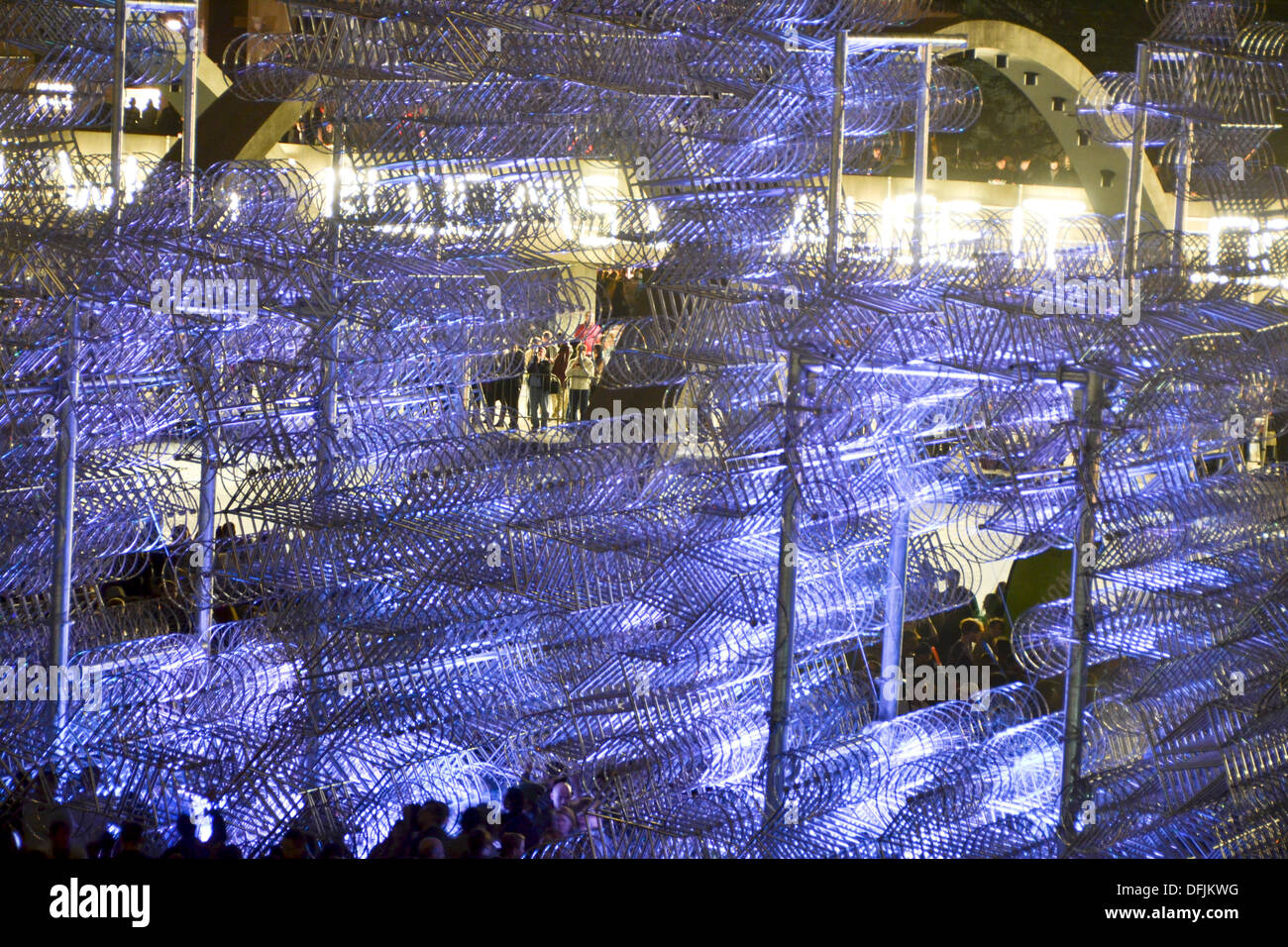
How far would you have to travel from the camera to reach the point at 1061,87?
9.05 m

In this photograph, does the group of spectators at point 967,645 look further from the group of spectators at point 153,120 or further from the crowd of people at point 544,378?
the group of spectators at point 153,120

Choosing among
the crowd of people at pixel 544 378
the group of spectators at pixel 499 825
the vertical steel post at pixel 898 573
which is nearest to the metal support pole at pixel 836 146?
the vertical steel post at pixel 898 573

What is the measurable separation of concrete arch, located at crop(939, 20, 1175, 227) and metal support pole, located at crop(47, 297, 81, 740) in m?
5.24

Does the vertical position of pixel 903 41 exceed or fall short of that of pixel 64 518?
it exceeds it

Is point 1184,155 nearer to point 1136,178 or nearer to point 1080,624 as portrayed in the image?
point 1136,178

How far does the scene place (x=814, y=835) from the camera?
13.0ft

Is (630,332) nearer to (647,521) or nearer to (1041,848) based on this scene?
(647,521)

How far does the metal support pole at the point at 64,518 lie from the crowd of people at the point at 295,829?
27 cm

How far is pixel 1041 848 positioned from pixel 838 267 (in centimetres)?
184

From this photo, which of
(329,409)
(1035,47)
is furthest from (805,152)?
(1035,47)

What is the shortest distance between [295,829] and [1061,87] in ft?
23.5

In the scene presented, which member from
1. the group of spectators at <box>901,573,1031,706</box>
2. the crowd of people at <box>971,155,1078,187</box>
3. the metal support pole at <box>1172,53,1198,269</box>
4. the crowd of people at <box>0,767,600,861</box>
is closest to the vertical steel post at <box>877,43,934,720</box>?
the group of spectators at <box>901,573,1031,706</box>

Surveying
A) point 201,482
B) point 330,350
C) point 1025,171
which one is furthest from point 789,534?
point 1025,171

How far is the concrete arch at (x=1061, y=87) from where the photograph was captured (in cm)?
825
